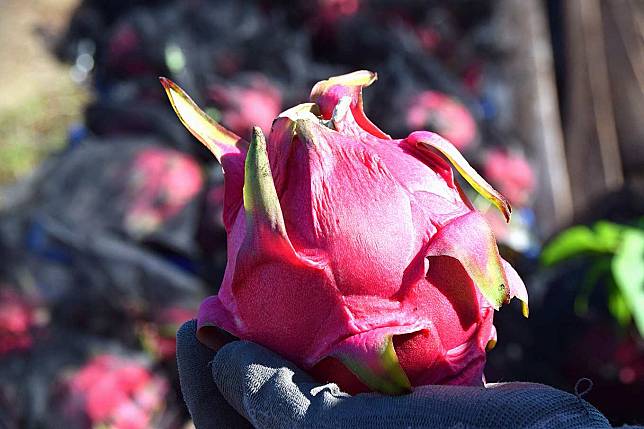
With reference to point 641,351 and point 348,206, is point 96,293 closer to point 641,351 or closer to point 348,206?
point 641,351

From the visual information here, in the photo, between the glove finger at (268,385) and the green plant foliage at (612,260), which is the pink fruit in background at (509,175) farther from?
the glove finger at (268,385)

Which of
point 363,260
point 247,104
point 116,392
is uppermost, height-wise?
point 363,260

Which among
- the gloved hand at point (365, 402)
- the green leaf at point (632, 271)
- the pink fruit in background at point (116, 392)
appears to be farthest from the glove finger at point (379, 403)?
the pink fruit in background at point (116, 392)

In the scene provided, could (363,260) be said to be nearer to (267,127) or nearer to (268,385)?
(268,385)

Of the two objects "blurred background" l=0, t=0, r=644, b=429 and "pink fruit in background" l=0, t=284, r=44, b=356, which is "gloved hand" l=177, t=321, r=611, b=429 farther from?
"pink fruit in background" l=0, t=284, r=44, b=356

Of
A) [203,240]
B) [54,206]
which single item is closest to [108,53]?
[54,206]

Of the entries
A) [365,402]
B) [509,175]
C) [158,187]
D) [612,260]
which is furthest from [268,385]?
[509,175]

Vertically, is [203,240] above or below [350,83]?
below
